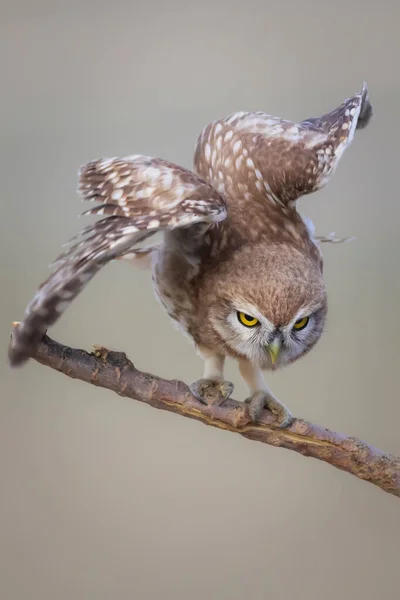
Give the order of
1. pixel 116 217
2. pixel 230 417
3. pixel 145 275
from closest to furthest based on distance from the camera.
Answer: pixel 116 217, pixel 230 417, pixel 145 275

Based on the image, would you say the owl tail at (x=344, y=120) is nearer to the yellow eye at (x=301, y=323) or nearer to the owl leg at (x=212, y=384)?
the yellow eye at (x=301, y=323)

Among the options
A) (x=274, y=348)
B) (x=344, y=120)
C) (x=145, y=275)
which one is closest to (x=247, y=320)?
(x=274, y=348)

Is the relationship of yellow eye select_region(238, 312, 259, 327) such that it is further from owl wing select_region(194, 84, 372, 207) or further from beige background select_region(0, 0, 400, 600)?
beige background select_region(0, 0, 400, 600)

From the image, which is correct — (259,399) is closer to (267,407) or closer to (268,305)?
(267,407)

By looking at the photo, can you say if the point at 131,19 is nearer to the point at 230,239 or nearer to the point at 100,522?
the point at 230,239

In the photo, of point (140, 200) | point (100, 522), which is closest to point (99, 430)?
point (100, 522)

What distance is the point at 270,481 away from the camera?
7.22 ft

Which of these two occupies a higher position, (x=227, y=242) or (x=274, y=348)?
(x=227, y=242)

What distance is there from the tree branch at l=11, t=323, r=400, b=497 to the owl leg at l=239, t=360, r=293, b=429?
0.02 m

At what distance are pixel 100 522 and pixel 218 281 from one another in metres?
1.13

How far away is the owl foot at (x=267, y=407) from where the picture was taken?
1.34m

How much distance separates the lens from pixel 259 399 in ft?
4.65

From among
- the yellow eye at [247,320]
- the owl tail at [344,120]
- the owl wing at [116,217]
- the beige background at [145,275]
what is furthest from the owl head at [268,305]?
the beige background at [145,275]

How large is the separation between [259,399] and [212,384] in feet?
0.35
